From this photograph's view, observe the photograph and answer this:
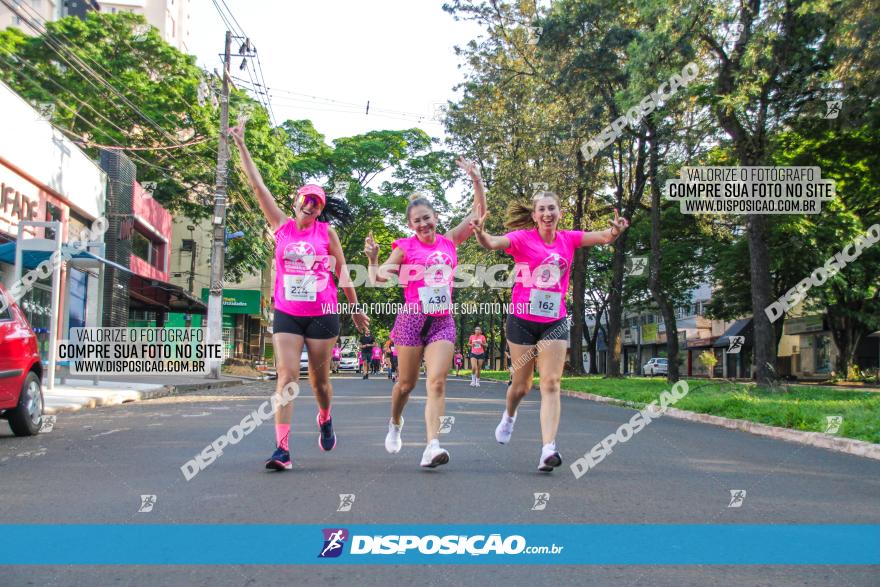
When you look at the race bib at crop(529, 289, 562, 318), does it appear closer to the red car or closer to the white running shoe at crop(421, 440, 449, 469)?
the white running shoe at crop(421, 440, 449, 469)

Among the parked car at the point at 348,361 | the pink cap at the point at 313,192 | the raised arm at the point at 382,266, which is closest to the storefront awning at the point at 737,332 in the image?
the parked car at the point at 348,361

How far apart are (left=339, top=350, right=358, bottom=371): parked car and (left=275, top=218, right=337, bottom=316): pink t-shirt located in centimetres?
4808

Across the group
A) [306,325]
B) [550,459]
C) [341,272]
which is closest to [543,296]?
[550,459]

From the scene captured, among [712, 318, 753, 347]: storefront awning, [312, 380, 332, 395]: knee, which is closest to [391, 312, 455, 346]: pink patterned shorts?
[312, 380, 332, 395]: knee

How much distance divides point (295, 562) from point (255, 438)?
526cm

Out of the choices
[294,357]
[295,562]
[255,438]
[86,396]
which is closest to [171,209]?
[86,396]

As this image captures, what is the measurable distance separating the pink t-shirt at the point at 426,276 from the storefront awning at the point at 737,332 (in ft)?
162

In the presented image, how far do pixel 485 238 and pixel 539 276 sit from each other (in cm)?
55

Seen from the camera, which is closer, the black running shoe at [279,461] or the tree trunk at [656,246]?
the black running shoe at [279,461]

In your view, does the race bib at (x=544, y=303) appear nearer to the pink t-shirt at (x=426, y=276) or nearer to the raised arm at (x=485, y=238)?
the raised arm at (x=485, y=238)

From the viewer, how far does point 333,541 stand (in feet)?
13.9

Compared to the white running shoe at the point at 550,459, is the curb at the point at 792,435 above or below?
below

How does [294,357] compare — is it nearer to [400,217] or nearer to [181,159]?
[181,159]

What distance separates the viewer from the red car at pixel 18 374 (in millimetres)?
8508
